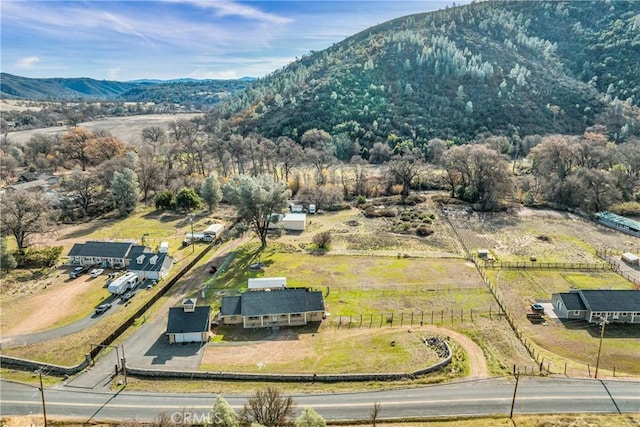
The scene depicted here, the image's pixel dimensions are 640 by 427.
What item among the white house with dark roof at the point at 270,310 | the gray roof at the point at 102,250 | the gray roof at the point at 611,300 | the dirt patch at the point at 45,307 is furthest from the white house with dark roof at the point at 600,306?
the gray roof at the point at 102,250

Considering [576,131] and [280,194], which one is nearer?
[280,194]

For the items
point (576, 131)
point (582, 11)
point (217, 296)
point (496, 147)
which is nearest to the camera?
point (217, 296)

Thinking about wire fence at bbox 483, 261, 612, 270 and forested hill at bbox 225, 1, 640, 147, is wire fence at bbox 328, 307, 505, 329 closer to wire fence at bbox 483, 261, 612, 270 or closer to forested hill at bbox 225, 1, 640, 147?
wire fence at bbox 483, 261, 612, 270

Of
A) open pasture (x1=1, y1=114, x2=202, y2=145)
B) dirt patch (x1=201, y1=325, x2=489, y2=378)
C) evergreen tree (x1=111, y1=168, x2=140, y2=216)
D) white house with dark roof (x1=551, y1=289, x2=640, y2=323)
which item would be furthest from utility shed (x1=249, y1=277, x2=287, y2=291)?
open pasture (x1=1, y1=114, x2=202, y2=145)

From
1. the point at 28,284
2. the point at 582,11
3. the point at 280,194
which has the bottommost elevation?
the point at 28,284

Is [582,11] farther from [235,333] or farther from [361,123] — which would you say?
[235,333]

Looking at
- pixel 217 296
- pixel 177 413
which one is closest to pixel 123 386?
pixel 177 413

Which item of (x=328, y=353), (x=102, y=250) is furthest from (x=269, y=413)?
(x=102, y=250)
